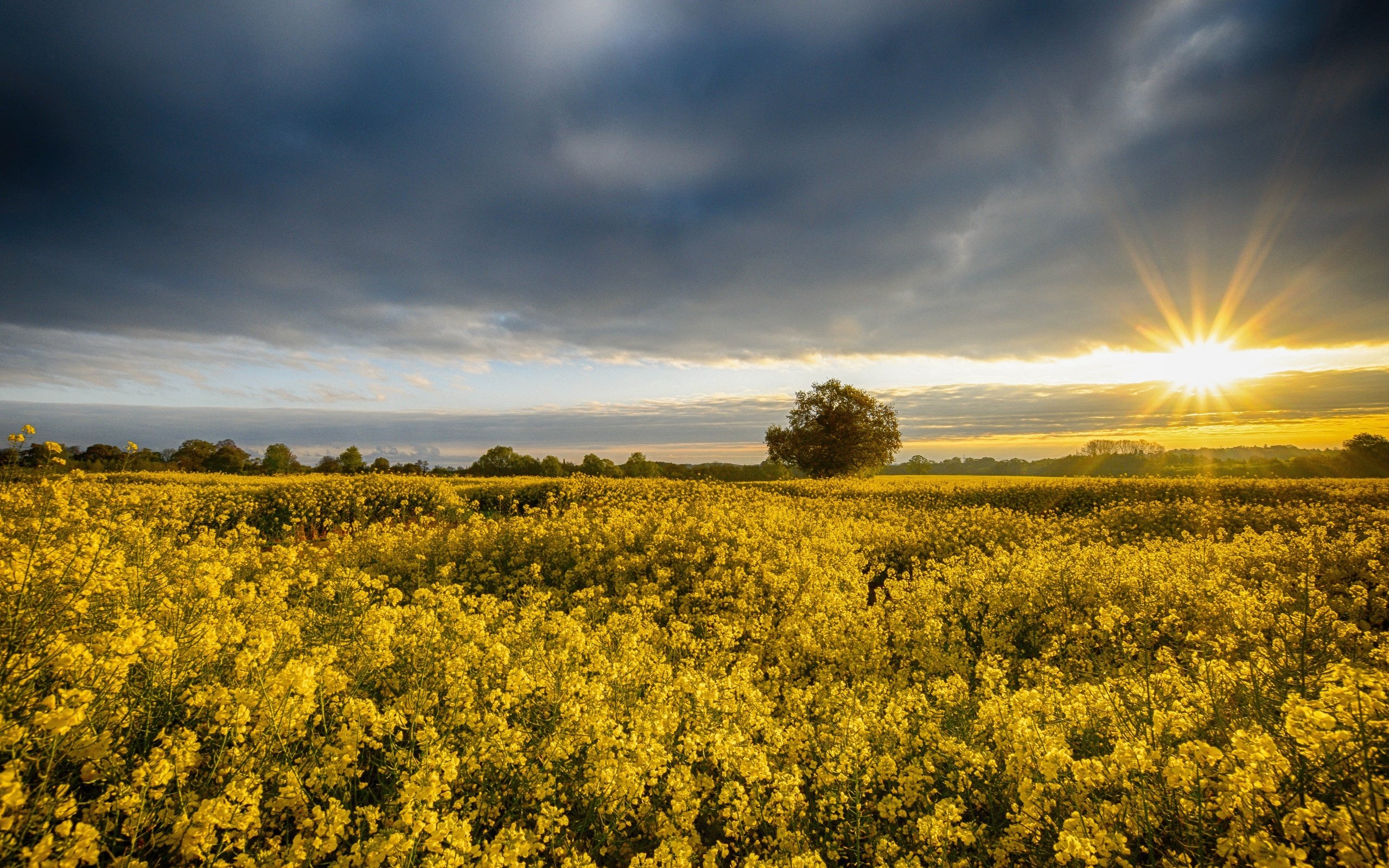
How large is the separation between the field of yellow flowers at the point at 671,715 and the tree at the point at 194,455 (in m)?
29.6

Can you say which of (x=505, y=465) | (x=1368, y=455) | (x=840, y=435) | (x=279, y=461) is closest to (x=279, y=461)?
(x=279, y=461)

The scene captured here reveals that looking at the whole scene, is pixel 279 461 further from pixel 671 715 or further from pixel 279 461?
pixel 671 715

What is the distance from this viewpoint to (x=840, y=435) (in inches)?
1893

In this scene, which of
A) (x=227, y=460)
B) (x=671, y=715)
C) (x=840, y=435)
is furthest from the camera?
(x=840, y=435)

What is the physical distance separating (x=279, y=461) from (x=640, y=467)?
75.5 feet

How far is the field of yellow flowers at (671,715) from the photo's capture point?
3.35m

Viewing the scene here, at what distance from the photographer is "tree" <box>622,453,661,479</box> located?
38.9 meters

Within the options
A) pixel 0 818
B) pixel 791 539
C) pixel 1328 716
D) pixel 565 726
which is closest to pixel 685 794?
pixel 565 726

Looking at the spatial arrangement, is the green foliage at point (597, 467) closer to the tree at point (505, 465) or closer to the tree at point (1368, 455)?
the tree at point (505, 465)

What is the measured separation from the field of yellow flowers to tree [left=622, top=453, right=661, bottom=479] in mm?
28599

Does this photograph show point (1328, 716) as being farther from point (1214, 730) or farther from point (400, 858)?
point (400, 858)

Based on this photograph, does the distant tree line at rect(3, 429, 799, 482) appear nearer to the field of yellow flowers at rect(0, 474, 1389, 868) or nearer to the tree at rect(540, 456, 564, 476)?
the tree at rect(540, 456, 564, 476)

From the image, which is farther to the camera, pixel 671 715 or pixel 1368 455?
pixel 1368 455

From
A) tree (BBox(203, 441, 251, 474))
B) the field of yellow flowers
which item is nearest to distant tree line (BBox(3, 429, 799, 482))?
tree (BBox(203, 441, 251, 474))
